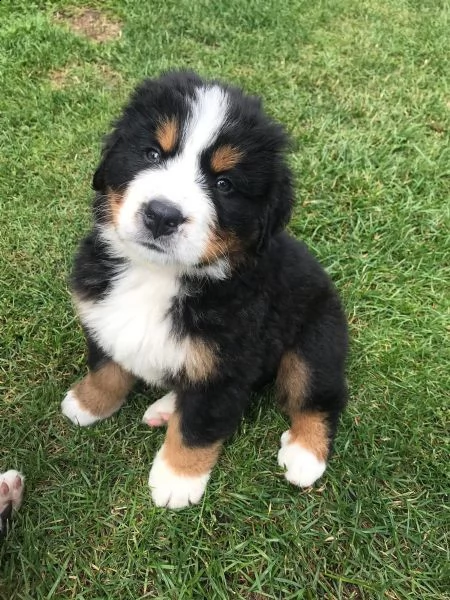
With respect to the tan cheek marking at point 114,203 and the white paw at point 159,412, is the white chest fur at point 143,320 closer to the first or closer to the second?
the tan cheek marking at point 114,203

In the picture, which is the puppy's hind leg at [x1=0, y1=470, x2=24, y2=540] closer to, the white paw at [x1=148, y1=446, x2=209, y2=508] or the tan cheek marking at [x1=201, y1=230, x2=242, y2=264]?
the white paw at [x1=148, y1=446, x2=209, y2=508]

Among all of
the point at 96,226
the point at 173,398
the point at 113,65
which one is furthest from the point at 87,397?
the point at 113,65

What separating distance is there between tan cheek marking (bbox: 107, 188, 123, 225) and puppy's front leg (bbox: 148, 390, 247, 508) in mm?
827

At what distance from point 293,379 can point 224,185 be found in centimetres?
112

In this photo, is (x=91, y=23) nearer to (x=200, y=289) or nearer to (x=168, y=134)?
(x=168, y=134)

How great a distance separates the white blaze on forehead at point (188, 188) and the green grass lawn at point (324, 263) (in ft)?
4.31

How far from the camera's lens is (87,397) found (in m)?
3.00

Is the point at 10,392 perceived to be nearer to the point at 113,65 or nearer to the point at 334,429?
the point at 334,429

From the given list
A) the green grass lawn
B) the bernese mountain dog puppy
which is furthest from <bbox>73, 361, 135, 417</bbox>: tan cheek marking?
the green grass lawn

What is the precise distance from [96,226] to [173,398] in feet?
3.02

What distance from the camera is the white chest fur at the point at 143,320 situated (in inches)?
97.7

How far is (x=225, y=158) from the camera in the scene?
2170 mm

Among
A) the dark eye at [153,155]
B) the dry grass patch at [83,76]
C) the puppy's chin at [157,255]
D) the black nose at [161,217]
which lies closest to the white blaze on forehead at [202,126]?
the dark eye at [153,155]

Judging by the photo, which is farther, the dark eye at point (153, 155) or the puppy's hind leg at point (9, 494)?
the puppy's hind leg at point (9, 494)
